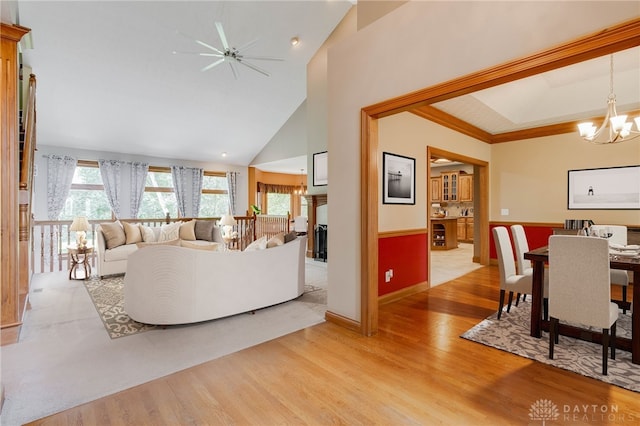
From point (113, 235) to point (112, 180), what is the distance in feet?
12.2

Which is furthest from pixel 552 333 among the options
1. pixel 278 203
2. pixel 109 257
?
pixel 278 203

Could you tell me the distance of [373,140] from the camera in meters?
2.92

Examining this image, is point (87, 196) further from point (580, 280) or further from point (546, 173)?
point (546, 173)

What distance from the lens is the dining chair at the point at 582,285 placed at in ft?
7.17

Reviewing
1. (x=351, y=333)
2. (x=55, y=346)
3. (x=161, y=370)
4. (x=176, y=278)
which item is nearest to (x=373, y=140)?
(x=351, y=333)

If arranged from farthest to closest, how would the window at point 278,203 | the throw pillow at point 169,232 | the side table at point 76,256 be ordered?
the window at point 278,203
the throw pillow at point 169,232
the side table at point 76,256

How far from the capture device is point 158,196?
29.9 ft

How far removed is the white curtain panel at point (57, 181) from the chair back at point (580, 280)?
940cm

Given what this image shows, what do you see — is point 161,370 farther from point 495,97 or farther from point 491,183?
point 491,183

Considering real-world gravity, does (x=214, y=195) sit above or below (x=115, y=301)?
above

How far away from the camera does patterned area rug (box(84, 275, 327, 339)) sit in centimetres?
303

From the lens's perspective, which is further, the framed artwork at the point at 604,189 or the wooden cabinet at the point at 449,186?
the wooden cabinet at the point at 449,186

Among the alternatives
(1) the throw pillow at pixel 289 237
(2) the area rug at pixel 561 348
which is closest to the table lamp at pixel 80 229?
(1) the throw pillow at pixel 289 237

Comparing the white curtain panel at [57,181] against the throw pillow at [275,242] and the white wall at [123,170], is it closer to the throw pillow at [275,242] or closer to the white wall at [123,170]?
the white wall at [123,170]
